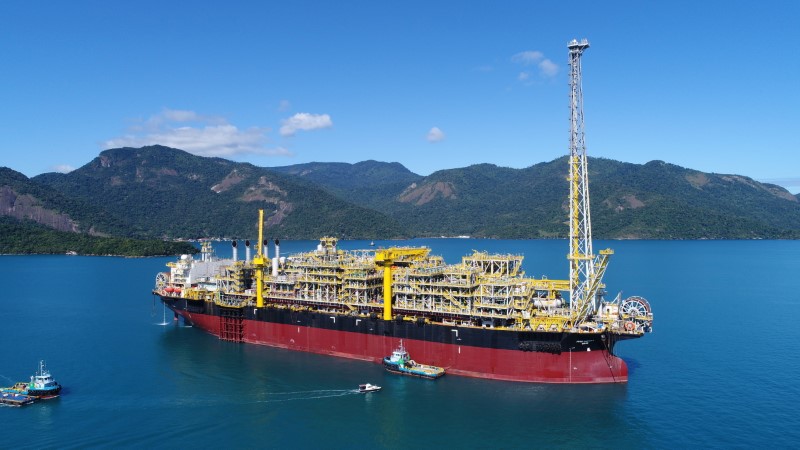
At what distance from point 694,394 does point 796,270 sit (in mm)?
102922

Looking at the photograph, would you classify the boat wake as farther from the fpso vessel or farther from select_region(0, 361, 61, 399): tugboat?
select_region(0, 361, 61, 399): tugboat

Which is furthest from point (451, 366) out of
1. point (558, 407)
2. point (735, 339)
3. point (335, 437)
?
point (735, 339)

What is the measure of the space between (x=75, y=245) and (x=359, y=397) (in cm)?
16776

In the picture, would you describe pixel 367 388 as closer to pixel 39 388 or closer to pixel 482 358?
pixel 482 358

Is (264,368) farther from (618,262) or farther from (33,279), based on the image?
(618,262)

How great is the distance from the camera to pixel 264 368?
150ft

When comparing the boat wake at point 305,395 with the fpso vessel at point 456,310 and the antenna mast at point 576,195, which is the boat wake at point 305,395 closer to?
the fpso vessel at point 456,310

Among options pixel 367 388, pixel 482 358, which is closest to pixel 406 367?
pixel 367 388

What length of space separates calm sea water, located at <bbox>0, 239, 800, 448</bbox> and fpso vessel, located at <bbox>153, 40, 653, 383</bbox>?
5.26 feet

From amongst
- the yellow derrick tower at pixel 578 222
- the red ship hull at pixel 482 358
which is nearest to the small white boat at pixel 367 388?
the red ship hull at pixel 482 358

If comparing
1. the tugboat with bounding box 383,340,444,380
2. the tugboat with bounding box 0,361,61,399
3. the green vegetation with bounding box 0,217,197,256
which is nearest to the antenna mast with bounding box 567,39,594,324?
the tugboat with bounding box 383,340,444,380

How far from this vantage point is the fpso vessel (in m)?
40.2

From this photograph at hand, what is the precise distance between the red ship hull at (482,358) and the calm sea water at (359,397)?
0.92 meters

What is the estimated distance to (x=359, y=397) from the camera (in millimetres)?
38656
